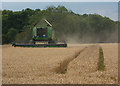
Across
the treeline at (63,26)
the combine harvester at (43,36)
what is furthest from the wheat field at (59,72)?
the treeline at (63,26)

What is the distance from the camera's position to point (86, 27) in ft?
204

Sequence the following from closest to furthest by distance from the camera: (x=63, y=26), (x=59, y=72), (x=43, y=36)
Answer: (x=59, y=72) → (x=43, y=36) → (x=63, y=26)

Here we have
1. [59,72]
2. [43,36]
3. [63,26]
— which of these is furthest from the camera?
[63,26]

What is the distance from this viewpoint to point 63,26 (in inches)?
2104

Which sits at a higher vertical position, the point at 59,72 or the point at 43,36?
the point at 43,36

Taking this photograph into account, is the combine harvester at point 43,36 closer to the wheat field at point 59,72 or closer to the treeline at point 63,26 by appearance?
the treeline at point 63,26

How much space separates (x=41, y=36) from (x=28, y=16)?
2568 centimetres

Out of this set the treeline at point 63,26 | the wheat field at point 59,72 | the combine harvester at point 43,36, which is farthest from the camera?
the treeline at point 63,26

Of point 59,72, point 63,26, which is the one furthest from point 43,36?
point 59,72

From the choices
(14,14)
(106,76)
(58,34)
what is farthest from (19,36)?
(106,76)

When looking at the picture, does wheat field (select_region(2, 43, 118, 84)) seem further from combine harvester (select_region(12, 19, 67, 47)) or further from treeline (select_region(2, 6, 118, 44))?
treeline (select_region(2, 6, 118, 44))

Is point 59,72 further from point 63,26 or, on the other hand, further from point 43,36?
point 63,26

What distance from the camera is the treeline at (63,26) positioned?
52344 millimetres

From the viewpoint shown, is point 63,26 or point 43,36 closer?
point 43,36
